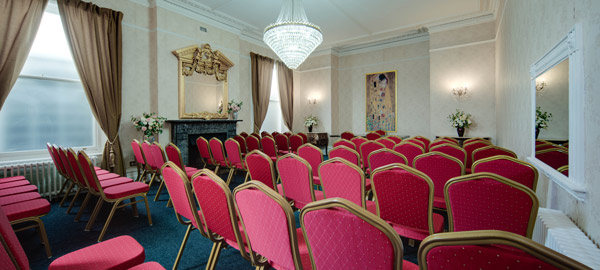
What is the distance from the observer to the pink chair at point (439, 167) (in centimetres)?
218

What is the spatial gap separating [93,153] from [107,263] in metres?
4.32

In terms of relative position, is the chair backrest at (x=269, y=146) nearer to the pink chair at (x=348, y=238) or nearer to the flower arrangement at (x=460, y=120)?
the pink chair at (x=348, y=238)

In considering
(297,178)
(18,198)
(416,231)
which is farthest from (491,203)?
(18,198)

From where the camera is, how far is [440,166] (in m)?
2.25

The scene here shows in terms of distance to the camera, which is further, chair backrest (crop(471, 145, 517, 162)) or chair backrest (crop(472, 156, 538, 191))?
chair backrest (crop(471, 145, 517, 162))

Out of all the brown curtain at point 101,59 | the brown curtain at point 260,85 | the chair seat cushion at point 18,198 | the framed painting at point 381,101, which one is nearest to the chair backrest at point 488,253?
the chair seat cushion at point 18,198

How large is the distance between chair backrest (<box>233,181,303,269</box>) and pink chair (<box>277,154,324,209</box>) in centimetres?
88

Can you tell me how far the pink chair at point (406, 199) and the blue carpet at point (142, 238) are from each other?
0.52 metres

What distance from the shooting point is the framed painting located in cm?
869

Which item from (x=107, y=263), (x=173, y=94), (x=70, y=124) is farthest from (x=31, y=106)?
(x=107, y=263)

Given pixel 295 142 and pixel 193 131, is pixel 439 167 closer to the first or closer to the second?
pixel 295 142

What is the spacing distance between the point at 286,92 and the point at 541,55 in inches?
286

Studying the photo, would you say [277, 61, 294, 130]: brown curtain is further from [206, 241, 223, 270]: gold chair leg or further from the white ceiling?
[206, 241, 223, 270]: gold chair leg

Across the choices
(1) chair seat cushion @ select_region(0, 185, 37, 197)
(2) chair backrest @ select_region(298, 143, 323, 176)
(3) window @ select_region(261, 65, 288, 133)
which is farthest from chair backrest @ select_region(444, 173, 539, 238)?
(3) window @ select_region(261, 65, 288, 133)
